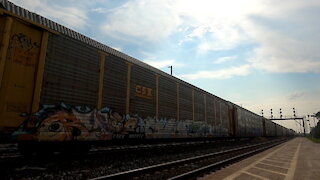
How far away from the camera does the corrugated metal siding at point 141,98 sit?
35.9 feet

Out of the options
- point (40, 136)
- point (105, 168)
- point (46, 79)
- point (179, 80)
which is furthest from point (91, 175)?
point (179, 80)

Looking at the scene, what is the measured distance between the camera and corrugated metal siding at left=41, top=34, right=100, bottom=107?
24.1 ft

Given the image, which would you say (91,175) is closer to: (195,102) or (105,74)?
(105,74)

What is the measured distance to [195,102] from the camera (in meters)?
17.7

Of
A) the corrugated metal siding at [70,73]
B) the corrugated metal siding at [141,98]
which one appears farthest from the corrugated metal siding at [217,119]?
the corrugated metal siding at [70,73]

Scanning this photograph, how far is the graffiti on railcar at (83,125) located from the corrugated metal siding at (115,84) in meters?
0.34

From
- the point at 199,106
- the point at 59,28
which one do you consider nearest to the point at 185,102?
the point at 199,106

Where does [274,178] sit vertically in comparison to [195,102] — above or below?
below

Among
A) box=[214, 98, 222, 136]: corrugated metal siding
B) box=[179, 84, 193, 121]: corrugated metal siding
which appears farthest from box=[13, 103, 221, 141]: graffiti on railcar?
box=[214, 98, 222, 136]: corrugated metal siding

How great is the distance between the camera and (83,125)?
824 cm

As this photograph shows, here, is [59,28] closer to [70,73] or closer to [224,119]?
[70,73]

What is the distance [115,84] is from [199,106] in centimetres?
1000

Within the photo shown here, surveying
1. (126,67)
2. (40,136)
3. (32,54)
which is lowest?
(40,136)

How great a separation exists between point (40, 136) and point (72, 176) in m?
1.70
